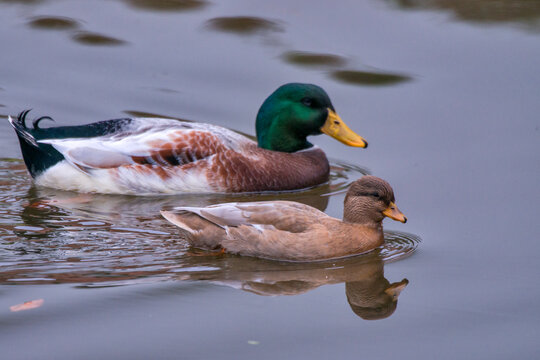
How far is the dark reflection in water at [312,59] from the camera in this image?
11.6 m

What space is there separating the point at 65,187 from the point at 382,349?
433cm

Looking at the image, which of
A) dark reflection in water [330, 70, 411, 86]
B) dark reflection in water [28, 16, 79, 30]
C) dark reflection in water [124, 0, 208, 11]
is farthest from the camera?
dark reflection in water [124, 0, 208, 11]

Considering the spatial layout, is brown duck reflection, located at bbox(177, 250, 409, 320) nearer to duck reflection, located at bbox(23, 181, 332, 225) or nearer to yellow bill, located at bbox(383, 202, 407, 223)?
yellow bill, located at bbox(383, 202, 407, 223)

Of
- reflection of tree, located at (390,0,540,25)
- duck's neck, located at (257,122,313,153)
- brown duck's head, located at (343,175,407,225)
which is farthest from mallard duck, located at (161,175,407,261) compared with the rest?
reflection of tree, located at (390,0,540,25)

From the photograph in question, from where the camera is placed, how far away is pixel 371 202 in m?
6.97

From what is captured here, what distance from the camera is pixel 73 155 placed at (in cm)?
880

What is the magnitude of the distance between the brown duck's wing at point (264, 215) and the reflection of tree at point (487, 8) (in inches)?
244

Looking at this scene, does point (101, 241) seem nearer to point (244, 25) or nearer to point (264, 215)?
point (264, 215)

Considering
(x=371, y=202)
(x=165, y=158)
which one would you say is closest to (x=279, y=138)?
(x=165, y=158)

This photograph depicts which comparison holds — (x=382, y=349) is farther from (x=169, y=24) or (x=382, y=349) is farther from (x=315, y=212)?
(x=169, y=24)

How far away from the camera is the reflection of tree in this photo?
12.1 meters

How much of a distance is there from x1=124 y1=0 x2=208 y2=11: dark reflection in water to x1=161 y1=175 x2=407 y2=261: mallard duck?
6519mm

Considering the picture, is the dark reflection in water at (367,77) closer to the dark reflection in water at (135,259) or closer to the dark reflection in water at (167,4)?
the dark reflection in water at (167,4)

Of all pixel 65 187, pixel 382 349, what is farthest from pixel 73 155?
pixel 382 349
